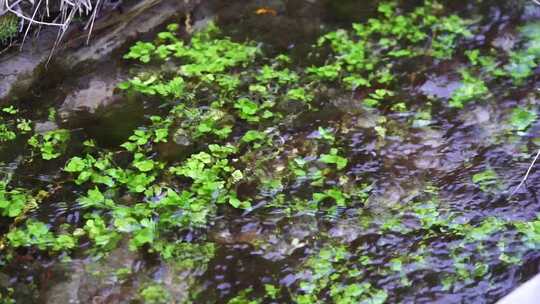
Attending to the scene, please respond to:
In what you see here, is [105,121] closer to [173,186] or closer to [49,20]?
[173,186]

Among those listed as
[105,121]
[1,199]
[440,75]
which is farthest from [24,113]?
[440,75]

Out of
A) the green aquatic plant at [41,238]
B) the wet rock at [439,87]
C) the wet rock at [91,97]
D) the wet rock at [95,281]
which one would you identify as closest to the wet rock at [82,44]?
the wet rock at [91,97]

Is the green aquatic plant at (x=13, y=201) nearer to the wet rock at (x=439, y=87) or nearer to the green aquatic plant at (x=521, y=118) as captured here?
the wet rock at (x=439, y=87)

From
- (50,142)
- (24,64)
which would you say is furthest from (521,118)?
(24,64)

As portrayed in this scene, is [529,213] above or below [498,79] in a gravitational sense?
below

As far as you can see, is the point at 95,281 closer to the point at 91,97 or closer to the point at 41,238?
the point at 41,238

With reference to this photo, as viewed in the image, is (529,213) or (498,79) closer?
(529,213)

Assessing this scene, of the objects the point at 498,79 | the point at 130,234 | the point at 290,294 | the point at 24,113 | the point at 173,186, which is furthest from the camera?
the point at 498,79
